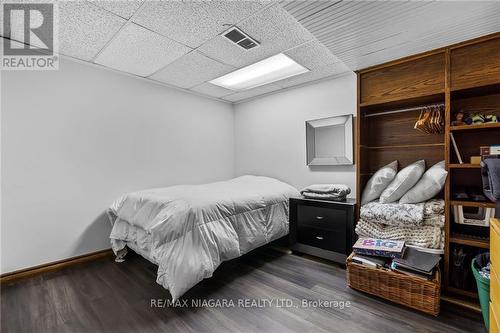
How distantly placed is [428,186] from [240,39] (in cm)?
219

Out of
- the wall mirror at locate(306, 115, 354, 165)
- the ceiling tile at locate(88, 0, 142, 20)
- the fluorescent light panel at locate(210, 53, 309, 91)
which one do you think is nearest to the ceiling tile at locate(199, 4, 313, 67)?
the fluorescent light panel at locate(210, 53, 309, 91)

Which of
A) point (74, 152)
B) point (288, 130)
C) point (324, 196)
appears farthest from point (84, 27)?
point (324, 196)

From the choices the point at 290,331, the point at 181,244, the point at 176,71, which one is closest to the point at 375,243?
the point at 290,331

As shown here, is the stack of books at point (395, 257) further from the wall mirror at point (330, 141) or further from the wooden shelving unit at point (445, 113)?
the wall mirror at point (330, 141)

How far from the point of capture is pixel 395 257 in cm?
192

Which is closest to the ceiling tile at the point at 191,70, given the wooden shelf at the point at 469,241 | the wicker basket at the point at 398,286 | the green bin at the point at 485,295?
the wicker basket at the point at 398,286

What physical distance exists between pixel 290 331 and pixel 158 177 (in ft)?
8.67

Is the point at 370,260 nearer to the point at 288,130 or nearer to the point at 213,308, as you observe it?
the point at 213,308

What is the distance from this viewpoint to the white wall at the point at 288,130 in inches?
126

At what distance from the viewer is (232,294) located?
2.05 meters

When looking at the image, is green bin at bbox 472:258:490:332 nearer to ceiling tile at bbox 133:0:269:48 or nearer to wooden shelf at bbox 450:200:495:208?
wooden shelf at bbox 450:200:495:208

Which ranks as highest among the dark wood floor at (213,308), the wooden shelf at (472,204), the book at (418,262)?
the wooden shelf at (472,204)

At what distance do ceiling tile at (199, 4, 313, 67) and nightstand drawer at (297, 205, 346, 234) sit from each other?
71.1 inches

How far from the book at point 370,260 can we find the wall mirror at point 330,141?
4.40 ft
